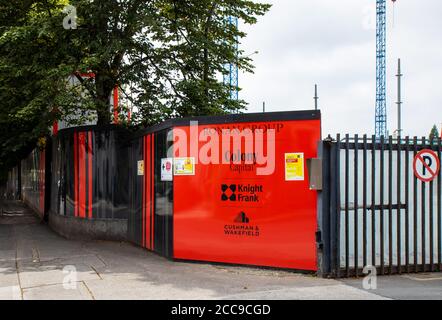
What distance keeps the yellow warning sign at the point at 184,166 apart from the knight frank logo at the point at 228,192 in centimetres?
71

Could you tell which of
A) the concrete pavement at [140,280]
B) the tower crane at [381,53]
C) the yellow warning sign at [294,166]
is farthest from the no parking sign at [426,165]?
the tower crane at [381,53]

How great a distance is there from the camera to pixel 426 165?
27.4 feet

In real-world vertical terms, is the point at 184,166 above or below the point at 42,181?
above

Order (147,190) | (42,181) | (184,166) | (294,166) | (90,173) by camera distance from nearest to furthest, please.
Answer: (294,166) → (184,166) → (147,190) → (90,173) → (42,181)

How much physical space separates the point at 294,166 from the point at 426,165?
233cm

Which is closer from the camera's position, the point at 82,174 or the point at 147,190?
the point at 147,190

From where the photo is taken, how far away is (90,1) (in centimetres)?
1229

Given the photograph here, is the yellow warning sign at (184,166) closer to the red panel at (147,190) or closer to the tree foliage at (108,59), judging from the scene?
the red panel at (147,190)

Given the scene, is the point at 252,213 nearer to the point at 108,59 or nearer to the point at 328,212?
the point at 328,212

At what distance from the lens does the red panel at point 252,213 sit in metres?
7.88

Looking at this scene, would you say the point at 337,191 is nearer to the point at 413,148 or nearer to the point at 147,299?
the point at 413,148

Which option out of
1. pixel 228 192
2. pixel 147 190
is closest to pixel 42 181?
pixel 147 190

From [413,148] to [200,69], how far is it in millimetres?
7525

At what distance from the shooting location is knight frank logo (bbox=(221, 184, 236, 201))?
8.48 meters
